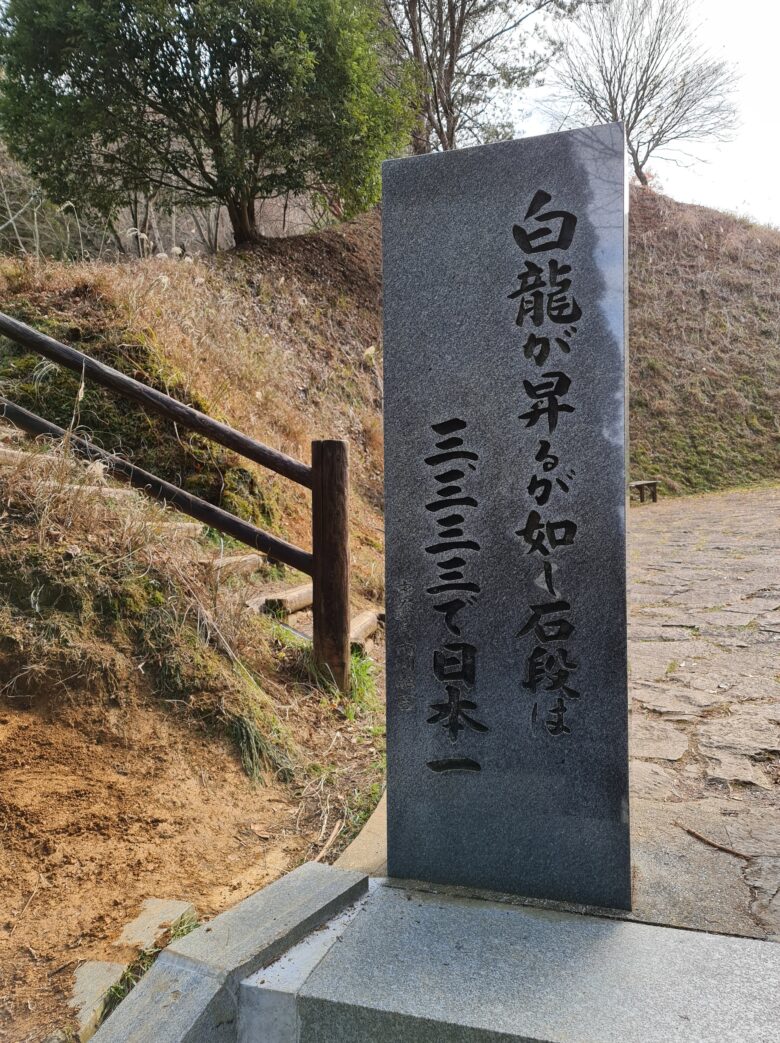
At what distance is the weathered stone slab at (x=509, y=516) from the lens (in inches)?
88.8

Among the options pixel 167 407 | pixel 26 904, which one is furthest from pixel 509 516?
pixel 167 407

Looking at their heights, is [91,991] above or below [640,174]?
below

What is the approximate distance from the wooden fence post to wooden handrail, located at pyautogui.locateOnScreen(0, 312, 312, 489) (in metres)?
0.10

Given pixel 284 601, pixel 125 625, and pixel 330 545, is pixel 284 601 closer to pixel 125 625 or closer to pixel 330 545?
pixel 330 545

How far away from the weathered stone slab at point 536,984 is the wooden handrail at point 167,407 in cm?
234

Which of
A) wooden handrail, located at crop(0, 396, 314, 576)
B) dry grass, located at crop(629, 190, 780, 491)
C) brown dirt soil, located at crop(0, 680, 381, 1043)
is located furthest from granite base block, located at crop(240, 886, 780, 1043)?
dry grass, located at crop(629, 190, 780, 491)

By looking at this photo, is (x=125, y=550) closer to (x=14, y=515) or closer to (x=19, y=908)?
(x=14, y=515)

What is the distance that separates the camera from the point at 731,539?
30.1ft

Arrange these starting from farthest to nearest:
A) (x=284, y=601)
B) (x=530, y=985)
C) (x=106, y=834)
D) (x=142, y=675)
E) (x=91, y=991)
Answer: (x=284, y=601) → (x=142, y=675) → (x=106, y=834) → (x=91, y=991) → (x=530, y=985)

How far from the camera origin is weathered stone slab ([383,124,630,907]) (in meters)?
2.26

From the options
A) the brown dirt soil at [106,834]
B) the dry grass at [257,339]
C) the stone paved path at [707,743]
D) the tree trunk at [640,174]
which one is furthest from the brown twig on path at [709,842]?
the tree trunk at [640,174]

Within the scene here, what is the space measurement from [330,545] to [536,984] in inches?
93.7

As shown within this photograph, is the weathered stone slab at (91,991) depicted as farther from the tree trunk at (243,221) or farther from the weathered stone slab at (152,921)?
the tree trunk at (243,221)

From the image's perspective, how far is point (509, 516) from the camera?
2354mm
